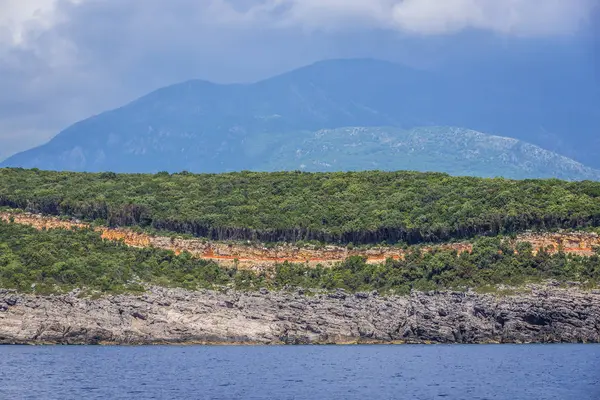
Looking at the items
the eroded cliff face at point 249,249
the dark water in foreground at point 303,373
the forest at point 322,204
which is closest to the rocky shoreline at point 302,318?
the dark water in foreground at point 303,373

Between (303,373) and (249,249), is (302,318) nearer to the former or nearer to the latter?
(249,249)

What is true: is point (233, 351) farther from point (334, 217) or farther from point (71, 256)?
point (334, 217)

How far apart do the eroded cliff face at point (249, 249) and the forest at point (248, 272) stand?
2.53m

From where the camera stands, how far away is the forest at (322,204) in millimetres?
109812

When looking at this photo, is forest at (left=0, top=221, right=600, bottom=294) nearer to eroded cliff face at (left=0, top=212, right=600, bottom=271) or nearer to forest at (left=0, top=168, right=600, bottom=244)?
eroded cliff face at (left=0, top=212, right=600, bottom=271)

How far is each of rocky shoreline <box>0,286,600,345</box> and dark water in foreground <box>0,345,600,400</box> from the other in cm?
327

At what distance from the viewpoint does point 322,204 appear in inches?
4751

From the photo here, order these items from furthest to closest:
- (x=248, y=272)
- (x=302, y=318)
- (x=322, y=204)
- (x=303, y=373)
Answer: (x=322, y=204) → (x=248, y=272) → (x=302, y=318) → (x=303, y=373)

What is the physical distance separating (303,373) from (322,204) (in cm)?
5395

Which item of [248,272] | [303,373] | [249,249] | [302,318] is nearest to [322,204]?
[249,249]

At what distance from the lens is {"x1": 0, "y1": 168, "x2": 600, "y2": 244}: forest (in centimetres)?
10981

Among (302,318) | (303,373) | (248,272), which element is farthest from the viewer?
(248,272)

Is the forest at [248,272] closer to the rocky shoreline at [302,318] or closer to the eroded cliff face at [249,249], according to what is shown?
the eroded cliff face at [249,249]

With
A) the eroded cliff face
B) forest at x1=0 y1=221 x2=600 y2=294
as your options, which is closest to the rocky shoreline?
forest at x1=0 y1=221 x2=600 y2=294
